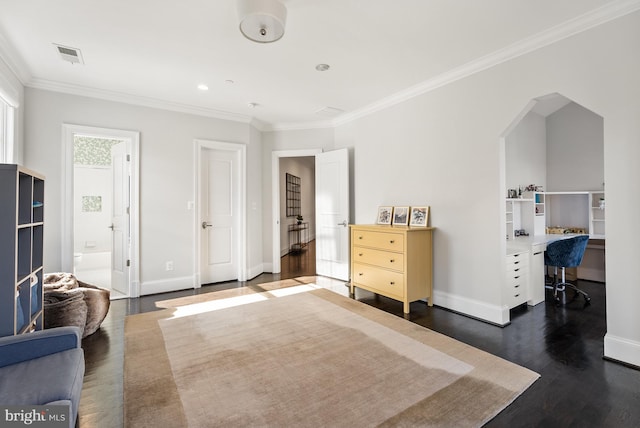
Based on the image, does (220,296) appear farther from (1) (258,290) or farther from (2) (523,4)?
(2) (523,4)

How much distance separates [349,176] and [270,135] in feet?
5.51

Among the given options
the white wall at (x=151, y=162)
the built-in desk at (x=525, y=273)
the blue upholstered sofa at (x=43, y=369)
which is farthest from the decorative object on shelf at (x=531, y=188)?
the blue upholstered sofa at (x=43, y=369)

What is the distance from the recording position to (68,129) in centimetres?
369

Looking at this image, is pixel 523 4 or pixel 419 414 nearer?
pixel 419 414

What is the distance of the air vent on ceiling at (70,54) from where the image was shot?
9.31ft

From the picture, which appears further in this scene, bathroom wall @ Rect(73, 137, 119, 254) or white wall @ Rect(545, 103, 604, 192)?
bathroom wall @ Rect(73, 137, 119, 254)

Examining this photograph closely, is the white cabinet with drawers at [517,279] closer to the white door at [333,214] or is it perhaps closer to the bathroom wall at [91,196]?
the white door at [333,214]

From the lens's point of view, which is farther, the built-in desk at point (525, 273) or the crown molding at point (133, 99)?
the crown molding at point (133, 99)

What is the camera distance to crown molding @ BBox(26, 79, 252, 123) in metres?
3.57

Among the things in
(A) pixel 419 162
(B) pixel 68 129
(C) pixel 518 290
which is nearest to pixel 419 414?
(C) pixel 518 290

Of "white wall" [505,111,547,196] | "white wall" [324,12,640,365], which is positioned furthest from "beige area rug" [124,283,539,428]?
"white wall" [505,111,547,196]

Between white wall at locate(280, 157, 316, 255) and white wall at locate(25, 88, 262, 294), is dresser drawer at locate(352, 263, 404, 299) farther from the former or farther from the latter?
white wall at locate(280, 157, 316, 255)

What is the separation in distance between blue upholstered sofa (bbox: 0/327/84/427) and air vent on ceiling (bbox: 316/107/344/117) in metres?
3.95

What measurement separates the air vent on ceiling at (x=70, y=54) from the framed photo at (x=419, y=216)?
390 centimetres
